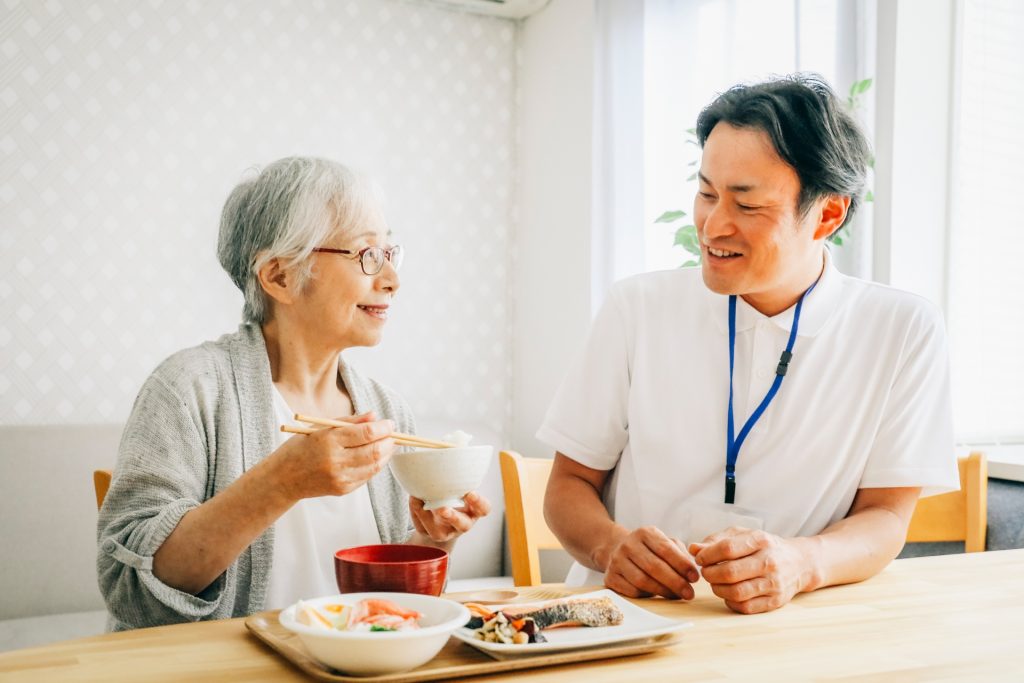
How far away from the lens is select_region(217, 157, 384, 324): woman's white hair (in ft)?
5.70

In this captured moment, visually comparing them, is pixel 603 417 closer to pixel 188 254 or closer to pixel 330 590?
pixel 330 590

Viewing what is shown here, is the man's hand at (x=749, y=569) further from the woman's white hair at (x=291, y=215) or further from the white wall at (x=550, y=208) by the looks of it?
the white wall at (x=550, y=208)

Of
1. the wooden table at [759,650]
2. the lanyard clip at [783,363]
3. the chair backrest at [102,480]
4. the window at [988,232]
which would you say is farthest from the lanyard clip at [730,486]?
the window at [988,232]

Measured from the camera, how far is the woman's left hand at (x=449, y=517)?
155 cm

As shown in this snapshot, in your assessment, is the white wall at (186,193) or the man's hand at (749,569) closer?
the man's hand at (749,569)

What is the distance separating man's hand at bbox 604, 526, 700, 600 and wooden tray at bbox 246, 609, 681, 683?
0.69 feet

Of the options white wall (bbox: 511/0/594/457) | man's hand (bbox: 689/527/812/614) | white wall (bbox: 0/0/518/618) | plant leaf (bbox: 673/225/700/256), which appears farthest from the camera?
white wall (bbox: 511/0/594/457)

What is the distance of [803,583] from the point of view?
140cm

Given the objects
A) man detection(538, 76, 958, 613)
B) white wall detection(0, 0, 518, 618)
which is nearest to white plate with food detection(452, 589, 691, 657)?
man detection(538, 76, 958, 613)

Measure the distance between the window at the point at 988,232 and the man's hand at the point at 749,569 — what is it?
1.62 meters

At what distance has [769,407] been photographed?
173 centimetres

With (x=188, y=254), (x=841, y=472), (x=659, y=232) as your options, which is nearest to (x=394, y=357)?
(x=188, y=254)

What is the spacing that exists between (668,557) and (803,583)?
223 mm

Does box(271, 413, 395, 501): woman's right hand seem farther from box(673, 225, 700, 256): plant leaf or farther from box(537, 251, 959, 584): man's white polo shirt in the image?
box(673, 225, 700, 256): plant leaf
